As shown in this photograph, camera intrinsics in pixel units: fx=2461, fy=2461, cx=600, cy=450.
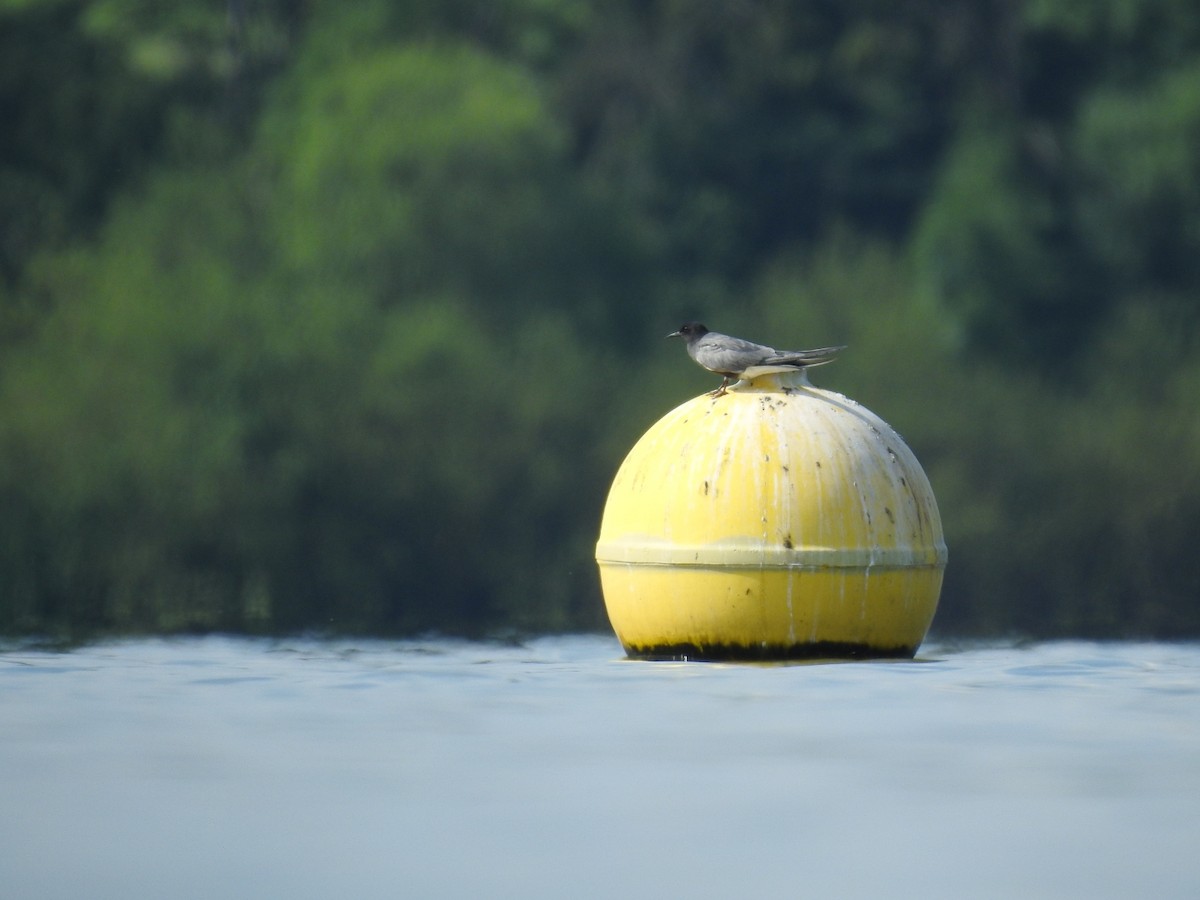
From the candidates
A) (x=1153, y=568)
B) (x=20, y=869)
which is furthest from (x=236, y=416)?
(x=20, y=869)

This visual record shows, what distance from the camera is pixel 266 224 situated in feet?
124

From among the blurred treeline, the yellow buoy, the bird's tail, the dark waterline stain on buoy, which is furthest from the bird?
the blurred treeline

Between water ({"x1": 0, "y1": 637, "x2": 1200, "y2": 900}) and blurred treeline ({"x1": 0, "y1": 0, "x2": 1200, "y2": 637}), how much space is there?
36.5 ft

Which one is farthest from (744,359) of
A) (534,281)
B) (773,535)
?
(534,281)

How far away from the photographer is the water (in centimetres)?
1027

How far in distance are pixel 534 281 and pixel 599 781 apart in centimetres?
2625

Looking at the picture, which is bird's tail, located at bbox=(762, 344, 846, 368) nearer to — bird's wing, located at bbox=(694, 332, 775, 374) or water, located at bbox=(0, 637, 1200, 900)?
bird's wing, located at bbox=(694, 332, 775, 374)

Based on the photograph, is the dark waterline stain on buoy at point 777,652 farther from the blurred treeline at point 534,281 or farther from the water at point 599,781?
the blurred treeline at point 534,281

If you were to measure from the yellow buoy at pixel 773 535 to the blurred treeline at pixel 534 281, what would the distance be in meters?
11.1

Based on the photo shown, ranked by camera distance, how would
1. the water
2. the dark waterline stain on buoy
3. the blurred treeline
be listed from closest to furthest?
the water
the dark waterline stain on buoy
the blurred treeline

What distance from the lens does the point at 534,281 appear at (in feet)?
125

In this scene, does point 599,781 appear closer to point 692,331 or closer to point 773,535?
point 773,535

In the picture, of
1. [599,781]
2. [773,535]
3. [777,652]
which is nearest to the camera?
[599,781]

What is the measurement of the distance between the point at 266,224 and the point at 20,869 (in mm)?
28171
